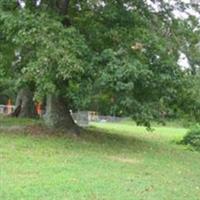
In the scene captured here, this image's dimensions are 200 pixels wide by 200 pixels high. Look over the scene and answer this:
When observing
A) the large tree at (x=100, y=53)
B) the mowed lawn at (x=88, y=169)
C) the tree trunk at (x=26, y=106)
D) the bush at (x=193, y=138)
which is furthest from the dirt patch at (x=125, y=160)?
the tree trunk at (x=26, y=106)

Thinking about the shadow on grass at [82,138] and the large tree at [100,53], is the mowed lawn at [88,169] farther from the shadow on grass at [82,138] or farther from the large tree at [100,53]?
the large tree at [100,53]

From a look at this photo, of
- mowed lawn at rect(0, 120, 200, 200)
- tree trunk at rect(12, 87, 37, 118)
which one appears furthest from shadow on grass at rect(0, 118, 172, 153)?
tree trunk at rect(12, 87, 37, 118)

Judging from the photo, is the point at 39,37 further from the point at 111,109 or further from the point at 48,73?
the point at 111,109

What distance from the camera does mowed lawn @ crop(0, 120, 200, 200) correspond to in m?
9.86

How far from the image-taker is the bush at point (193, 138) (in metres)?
22.6

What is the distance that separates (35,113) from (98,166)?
52.3 ft

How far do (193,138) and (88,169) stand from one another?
11.3 meters

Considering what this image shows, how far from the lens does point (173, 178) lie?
12.4 meters

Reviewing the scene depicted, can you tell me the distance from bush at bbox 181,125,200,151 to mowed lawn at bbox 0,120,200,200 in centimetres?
380

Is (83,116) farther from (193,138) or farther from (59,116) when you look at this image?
(59,116)

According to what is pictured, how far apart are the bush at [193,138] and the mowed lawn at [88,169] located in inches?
149

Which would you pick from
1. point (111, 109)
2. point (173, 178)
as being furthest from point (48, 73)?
point (173, 178)

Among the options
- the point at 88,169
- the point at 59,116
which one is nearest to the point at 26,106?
the point at 59,116

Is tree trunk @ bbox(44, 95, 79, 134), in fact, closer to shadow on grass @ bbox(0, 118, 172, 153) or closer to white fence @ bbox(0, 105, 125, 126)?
shadow on grass @ bbox(0, 118, 172, 153)
